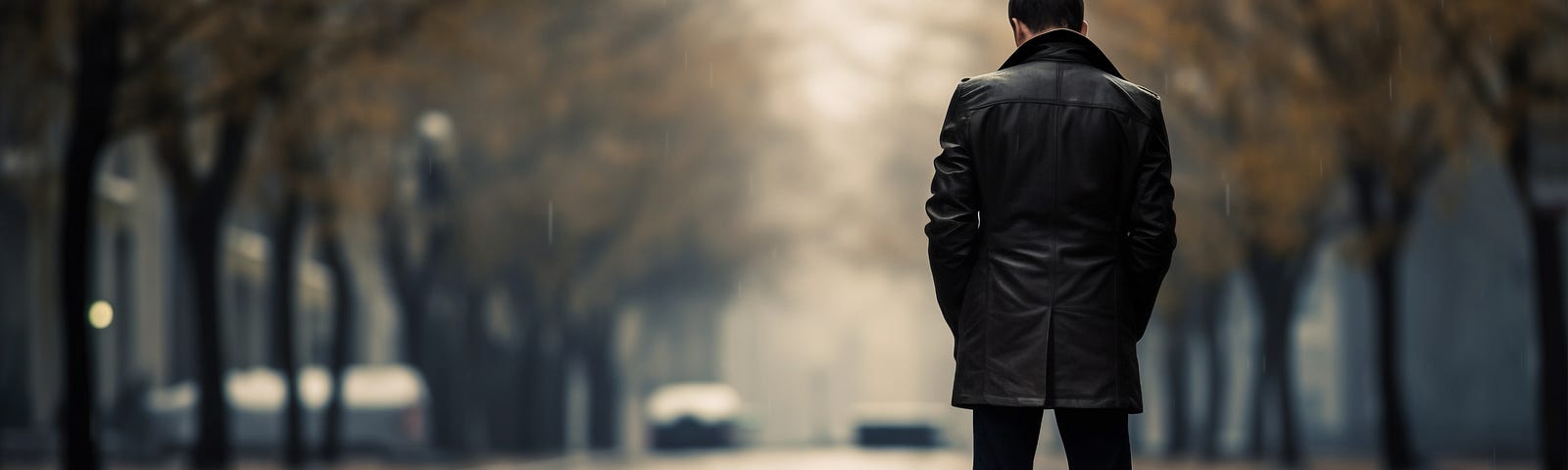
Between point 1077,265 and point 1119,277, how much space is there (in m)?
Answer: 0.11

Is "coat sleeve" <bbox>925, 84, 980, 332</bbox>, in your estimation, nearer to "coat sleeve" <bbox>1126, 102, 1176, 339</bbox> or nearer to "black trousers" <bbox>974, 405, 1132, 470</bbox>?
"black trousers" <bbox>974, 405, 1132, 470</bbox>

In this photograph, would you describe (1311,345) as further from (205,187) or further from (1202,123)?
(205,187)

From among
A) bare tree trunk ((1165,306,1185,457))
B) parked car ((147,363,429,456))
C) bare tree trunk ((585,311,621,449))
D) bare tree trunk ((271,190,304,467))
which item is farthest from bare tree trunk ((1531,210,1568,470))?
bare tree trunk ((585,311,621,449))

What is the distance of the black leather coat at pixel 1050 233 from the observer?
4520 mm

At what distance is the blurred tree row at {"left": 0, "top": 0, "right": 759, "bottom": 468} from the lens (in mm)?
15180

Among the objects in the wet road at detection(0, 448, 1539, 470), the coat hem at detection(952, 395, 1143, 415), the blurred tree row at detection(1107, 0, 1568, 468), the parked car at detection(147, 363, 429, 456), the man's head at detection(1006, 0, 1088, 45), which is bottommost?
the wet road at detection(0, 448, 1539, 470)

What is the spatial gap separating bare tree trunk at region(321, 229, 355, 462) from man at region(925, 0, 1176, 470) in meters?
20.5

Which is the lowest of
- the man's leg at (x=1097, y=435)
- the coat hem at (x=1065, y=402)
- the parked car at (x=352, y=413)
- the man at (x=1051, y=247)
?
the parked car at (x=352, y=413)

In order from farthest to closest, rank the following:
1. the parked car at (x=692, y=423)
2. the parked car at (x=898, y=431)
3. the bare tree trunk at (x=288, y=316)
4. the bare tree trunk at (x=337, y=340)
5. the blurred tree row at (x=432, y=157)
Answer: the parked car at (x=692, y=423) < the parked car at (x=898, y=431) < the bare tree trunk at (x=337, y=340) < the bare tree trunk at (x=288, y=316) < the blurred tree row at (x=432, y=157)

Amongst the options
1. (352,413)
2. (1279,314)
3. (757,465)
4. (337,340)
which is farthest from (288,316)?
(1279,314)

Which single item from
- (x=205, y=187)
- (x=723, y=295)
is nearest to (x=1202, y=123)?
(x=205, y=187)

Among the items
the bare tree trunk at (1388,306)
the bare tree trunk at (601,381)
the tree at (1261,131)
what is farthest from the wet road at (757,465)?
the bare tree trunk at (601,381)

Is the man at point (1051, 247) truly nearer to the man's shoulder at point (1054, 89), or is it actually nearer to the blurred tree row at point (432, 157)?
the man's shoulder at point (1054, 89)

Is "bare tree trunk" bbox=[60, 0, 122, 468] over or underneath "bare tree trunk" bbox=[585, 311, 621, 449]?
over
